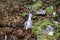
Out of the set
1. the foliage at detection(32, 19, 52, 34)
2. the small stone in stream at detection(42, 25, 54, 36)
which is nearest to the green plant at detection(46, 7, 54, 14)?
the foliage at detection(32, 19, 52, 34)

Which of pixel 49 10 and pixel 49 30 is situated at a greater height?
pixel 49 10

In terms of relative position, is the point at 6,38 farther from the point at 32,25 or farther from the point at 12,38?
the point at 32,25

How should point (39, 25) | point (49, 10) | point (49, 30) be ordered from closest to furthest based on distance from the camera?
point (49, 30) → point (39, 25) → point (49, 10)

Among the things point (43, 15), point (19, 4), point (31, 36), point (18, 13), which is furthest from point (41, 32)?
point (19, 4)

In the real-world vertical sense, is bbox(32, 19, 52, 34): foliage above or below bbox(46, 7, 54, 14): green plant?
below

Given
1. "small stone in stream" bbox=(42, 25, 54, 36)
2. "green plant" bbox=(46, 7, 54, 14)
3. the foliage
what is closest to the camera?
"small stone in stream" bbox=(42, 25, 54, 36)

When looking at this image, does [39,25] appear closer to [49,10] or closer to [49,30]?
[49,30]

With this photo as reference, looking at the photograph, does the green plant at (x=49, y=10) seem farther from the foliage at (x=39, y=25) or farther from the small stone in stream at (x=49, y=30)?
the small stone in stream at (x=49, y=30)

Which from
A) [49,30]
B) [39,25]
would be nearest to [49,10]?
[39,25]

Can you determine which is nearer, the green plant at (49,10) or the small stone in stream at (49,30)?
the small stone in stream at (49,30)

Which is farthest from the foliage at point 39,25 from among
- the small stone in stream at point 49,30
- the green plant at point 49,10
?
the green plant at point 49,10

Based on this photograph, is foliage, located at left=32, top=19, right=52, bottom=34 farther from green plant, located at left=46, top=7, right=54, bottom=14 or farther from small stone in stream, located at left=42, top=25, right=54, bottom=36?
green plant, located at left=46, top=7, right=54, bottom=14

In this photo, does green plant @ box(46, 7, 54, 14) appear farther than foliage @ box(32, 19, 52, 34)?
Yes

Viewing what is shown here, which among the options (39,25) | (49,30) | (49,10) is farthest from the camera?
(49,10)
